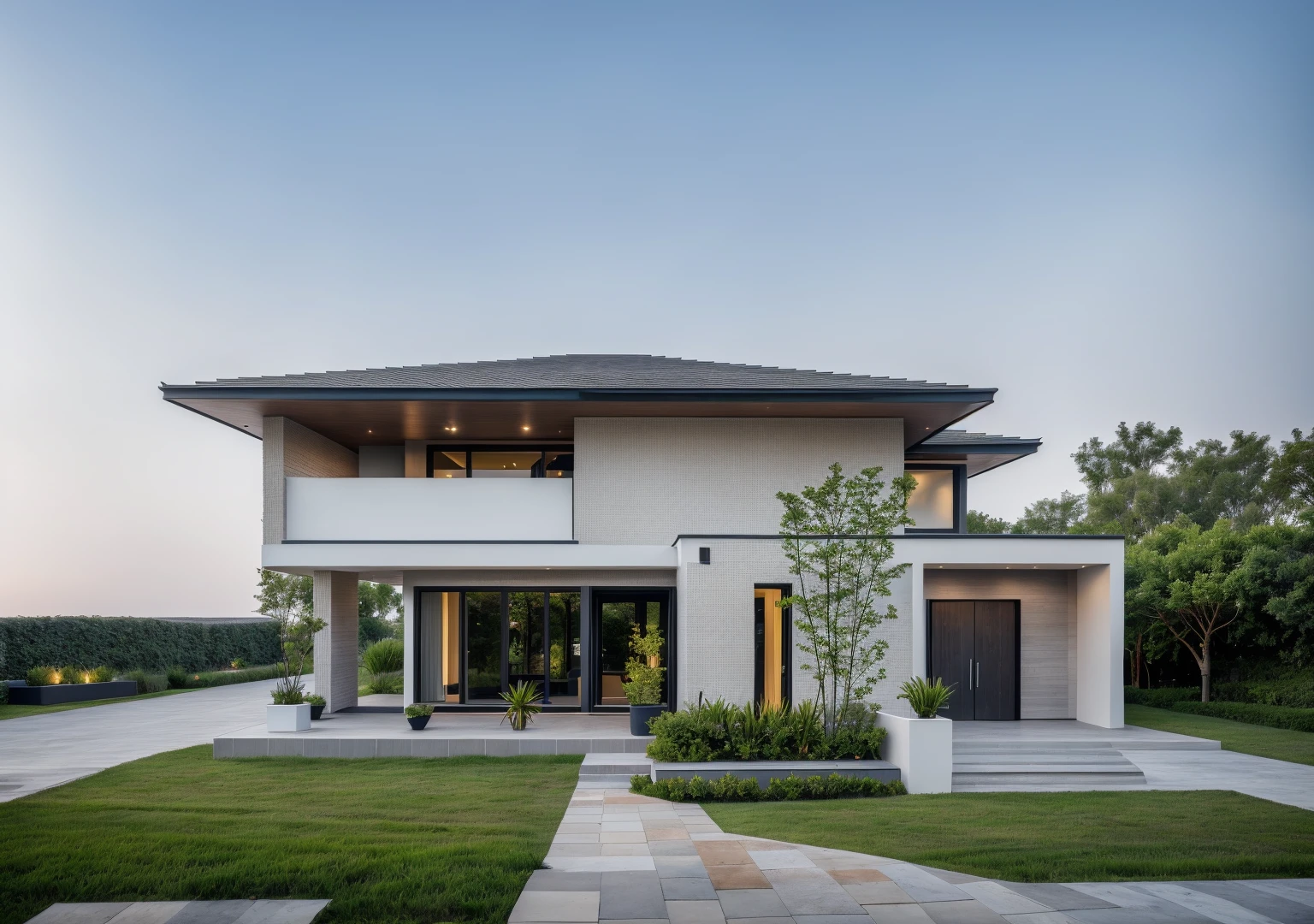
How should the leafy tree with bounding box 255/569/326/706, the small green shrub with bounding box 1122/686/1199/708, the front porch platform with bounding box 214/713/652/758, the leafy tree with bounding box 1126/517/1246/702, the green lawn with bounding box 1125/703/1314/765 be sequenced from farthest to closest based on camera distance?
the small green shrub with bounding box 1122/686/1199/708 < the leafy tree with bounding box 1126/517/1246/702 < the leafy tree with bounding box 255/569/326/706 < the green lawn with bounding box 1125/703/1314/765 < the front porch platform with bounding box 214/713/652/758

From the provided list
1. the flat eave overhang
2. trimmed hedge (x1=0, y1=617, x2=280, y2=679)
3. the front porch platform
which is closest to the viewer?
the front porch platform

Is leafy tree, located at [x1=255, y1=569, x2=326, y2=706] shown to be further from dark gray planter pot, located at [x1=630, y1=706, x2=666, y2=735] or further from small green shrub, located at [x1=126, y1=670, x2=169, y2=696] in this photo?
small green shrub, located at [x1=126, y1=670, x2=169, y2=696]

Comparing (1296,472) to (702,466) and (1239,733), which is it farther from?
(702,466)

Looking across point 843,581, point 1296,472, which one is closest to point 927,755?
point 843,581

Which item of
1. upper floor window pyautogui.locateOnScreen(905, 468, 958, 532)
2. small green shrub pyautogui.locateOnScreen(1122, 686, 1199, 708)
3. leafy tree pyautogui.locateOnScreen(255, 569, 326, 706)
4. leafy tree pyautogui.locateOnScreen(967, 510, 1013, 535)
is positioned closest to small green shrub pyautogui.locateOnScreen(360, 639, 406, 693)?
leafy tree pyautogui.locateOnScreen(255, 569, 326, 706)

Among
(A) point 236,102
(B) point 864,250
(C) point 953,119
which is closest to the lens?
(A) point 236,102

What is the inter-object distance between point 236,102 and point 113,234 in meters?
5.00

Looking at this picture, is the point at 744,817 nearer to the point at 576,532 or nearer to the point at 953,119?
the point at 576,532

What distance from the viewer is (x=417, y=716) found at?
559 inches

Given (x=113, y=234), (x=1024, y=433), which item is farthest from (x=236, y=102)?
(x=1024, y=433)

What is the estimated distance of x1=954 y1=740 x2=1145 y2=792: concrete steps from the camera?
38.2 ft

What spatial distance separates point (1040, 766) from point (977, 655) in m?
3.93

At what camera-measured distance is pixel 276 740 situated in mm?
13484

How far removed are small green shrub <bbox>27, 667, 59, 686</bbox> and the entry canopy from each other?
1166 centimetres
